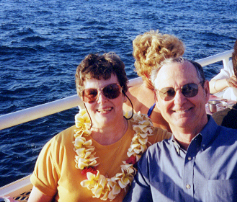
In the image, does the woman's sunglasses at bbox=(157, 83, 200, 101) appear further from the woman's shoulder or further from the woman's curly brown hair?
the woman's shoulder

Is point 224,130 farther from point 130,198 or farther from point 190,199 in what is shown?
point 130,198

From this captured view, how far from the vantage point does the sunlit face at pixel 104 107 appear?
82.6 inches

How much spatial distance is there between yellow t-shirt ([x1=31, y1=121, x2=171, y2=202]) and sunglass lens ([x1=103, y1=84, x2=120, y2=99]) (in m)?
0.35

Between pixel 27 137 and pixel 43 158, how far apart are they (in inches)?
204

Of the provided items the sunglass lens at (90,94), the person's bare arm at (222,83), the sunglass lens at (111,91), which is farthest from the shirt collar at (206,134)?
the person's bare arm at (222,83)

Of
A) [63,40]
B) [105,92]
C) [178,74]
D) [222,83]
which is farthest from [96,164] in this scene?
[63,40]

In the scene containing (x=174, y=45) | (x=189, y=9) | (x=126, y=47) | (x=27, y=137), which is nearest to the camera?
(x=174, y=45)

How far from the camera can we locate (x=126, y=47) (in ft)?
42.4

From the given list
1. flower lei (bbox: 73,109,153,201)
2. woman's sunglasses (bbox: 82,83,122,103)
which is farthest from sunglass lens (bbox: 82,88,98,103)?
flower lei (bbox: 73,109,153,201)

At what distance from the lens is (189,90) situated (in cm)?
192

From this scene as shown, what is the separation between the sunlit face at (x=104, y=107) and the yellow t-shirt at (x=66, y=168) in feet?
0.60

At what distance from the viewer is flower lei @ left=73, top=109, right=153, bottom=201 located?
6.69ft

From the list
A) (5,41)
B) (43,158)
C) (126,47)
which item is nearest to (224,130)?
(43,158)

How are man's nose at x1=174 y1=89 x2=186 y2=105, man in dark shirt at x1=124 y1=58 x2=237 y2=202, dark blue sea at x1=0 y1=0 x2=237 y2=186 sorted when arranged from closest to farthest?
man in dark shirt at x1=124 y1=58 x2=237 y2=202 < man's nose at x1=174 y1=89 x2=186 y2=105 < dark blue sea at x1=0 y1=0 x2=237 y2=186
